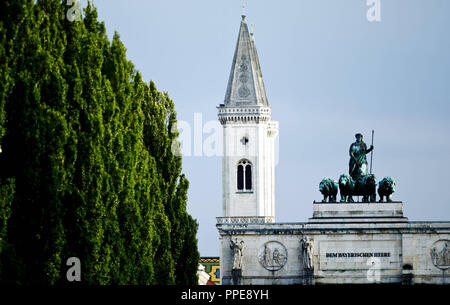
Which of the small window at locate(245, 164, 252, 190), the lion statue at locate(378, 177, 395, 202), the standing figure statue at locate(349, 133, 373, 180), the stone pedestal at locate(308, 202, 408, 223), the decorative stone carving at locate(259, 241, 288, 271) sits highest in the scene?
the small window at locate(245, 164, 252, 190)

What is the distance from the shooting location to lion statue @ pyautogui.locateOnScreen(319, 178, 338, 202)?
62750 millimetres

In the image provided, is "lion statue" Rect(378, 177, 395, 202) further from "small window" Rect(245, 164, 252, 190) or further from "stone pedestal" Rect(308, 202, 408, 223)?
"small window" Rect(245, 164, 252, 190)

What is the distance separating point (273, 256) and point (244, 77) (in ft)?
143

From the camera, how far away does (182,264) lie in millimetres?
50000

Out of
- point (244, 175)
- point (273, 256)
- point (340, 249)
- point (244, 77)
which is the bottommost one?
point (273, 256)

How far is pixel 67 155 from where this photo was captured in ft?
108

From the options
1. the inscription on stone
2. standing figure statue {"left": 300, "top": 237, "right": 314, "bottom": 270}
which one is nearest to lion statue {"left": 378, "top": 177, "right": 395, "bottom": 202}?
the inscription on stone

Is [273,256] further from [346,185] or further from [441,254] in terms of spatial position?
[441,254]

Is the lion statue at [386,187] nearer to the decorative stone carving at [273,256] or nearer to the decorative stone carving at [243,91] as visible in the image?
the decorative stone carving at [273,256]

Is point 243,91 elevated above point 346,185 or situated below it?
above

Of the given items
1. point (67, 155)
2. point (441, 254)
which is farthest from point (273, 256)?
point (67, 155)

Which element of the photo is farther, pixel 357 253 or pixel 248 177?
pixel 248 177

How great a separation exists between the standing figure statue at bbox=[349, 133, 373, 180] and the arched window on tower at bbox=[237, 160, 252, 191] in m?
42.5

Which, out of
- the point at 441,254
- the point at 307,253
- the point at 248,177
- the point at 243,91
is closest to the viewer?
the point at 441,254
